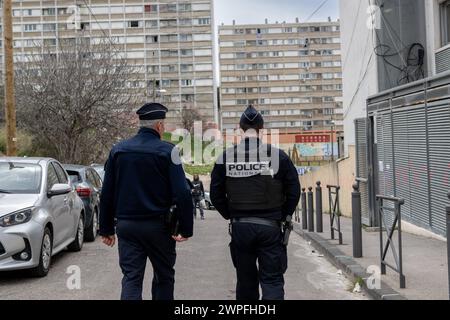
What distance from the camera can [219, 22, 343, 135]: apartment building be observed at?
10044 cm

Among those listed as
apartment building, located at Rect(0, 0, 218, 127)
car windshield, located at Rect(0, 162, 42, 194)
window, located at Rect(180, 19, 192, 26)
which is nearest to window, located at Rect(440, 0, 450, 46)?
car windshield, located at Rect(0, 162, 42, 194)

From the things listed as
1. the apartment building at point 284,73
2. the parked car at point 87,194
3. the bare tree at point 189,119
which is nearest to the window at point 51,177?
the parked car at point 87,194

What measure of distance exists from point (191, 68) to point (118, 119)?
2334 inches

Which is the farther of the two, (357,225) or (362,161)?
(362,161)

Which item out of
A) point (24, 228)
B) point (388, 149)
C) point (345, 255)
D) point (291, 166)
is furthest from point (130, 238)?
point (388, 149)

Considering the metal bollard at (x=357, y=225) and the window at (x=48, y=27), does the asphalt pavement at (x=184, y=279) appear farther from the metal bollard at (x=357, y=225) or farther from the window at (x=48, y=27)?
the window at (x=48, y=27)

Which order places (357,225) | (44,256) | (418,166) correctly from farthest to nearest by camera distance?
(418,166)
(357,225)
(44,256)

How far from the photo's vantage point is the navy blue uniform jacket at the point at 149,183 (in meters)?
4.76

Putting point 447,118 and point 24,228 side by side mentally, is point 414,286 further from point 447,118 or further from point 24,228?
point 24,228

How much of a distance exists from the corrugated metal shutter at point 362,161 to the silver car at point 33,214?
6.59m

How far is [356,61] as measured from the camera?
1605 cm

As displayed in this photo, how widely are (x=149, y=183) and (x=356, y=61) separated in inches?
490

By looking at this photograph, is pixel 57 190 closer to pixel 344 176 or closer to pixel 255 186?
pixel 255 186

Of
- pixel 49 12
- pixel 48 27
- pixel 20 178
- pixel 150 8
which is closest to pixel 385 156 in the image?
pixel 20 178
